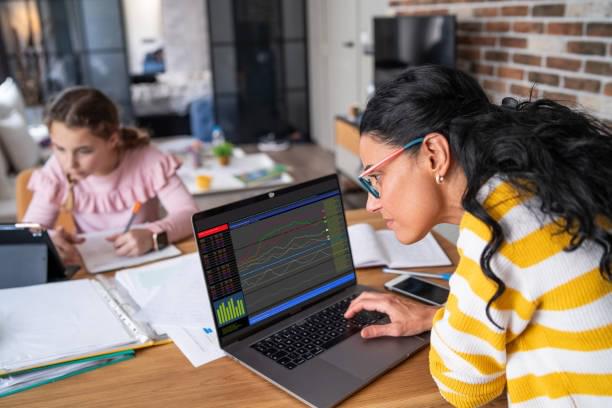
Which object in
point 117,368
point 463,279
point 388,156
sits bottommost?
point 117,368

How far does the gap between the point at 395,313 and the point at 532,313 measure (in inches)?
12.8

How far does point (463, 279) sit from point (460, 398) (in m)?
0.19

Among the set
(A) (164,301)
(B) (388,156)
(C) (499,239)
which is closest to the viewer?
(C) (499,239)

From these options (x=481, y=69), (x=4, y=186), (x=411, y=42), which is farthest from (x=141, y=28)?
(x=481, y=69)

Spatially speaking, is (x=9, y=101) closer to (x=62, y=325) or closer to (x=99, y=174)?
(x=99, y=174)

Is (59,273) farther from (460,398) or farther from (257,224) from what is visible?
(460,398)

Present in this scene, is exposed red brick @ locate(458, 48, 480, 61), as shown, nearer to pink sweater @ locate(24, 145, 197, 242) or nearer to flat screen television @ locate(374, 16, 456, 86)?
flat screen television @ locate(374, 16, 456, 86)

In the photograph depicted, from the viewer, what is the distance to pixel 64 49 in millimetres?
6051

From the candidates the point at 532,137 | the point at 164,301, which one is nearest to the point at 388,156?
the point at 532,137

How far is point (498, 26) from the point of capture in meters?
3.19

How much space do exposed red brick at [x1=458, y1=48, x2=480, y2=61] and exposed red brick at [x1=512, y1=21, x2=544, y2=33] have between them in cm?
39

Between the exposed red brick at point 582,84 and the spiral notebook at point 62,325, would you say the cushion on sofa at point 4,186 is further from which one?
the exposed red brick at point 582,84

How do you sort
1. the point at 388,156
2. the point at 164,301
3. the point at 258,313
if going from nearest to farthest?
the point at 388,156 → the point at 258,313 → the point at 164,301

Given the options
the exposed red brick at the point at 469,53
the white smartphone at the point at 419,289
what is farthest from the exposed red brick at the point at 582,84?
the white smartphone at the point at 419,289
